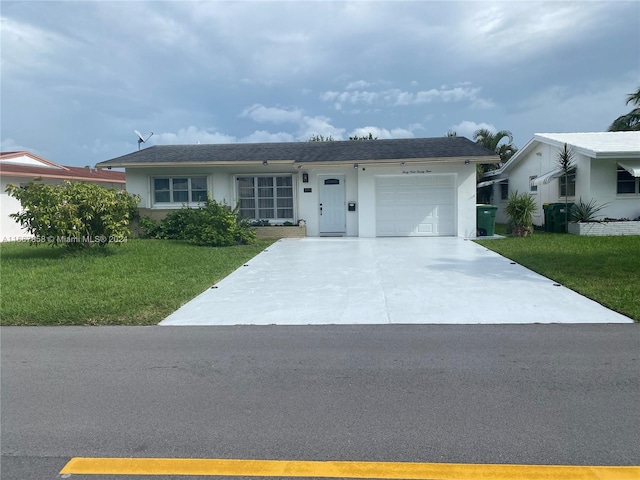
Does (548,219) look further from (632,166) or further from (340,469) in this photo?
(340,469)

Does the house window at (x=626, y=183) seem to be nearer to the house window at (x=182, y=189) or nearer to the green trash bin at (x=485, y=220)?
the green trash bin at (x=485, y=220)

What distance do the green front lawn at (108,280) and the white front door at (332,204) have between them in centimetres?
397

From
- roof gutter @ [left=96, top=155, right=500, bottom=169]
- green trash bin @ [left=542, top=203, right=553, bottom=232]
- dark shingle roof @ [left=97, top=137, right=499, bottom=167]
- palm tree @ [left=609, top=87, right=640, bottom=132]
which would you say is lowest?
green trash bin @ [left=542, top=203, right=553, bottom=232]

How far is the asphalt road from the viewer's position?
341 cm

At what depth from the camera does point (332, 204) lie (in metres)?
18.6

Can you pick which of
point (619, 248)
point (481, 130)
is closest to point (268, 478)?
point (619, 248)

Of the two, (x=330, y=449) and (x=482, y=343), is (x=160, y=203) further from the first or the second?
(x=330, y=449)

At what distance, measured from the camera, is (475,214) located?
17.4 m

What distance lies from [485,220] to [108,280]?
43.3 ft

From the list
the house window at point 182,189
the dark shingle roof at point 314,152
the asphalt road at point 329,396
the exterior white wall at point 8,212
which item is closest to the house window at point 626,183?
the dark shingle roof at point 314,152

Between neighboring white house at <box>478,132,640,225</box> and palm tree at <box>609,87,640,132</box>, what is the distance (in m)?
11.3

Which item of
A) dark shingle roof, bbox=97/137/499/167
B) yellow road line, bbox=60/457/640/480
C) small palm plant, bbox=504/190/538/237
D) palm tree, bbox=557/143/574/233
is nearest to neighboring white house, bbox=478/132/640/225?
palm tree, bbox=557/143/574/233

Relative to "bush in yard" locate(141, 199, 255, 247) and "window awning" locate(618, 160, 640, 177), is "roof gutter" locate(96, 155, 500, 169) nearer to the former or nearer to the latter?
"bush in yard" locate(141, 199, 255, 247)

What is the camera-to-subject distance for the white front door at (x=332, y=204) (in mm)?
18469
